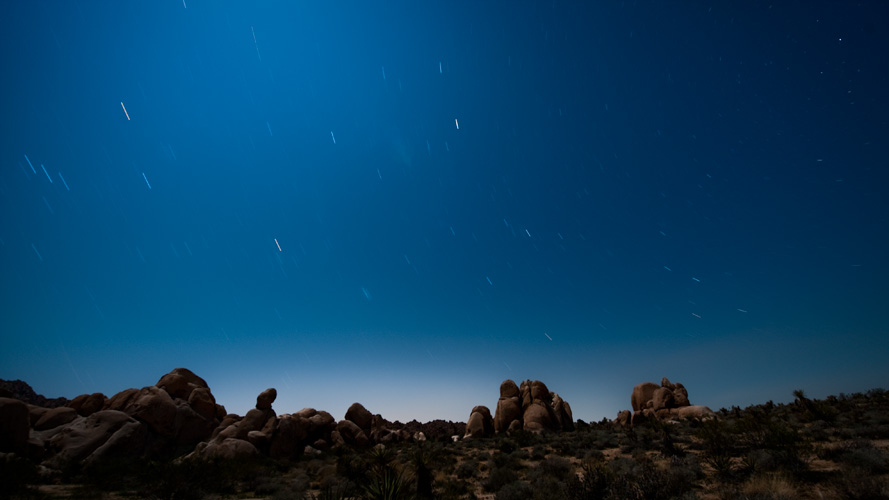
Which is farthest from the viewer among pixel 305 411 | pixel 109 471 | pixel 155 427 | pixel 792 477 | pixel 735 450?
pixel 305 411

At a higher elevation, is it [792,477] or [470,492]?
[792,477]

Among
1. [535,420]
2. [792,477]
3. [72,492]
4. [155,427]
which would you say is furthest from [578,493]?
[155,427]

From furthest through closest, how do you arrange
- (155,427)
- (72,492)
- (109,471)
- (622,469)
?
(155,427) < (109,471) < (72,492) < (622,469)

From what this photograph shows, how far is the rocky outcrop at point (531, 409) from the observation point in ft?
129

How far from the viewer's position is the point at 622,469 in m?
13.2

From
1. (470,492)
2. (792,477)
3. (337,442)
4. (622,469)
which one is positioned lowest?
(337,442)

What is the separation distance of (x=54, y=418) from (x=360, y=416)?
3128cm

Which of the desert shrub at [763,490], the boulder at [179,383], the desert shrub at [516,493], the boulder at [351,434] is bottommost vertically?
the boulder at [351,434]

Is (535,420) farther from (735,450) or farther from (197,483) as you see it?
(197,483)

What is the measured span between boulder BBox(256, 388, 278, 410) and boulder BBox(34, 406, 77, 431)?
53.5 ft

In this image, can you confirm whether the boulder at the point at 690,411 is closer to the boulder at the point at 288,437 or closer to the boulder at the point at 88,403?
the boulder at the point at 288,437

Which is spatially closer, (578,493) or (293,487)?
(578,493)

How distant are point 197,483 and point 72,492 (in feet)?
17.8

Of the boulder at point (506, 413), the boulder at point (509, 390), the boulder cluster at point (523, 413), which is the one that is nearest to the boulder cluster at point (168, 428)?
the boulder cluster at point (523, 413)
